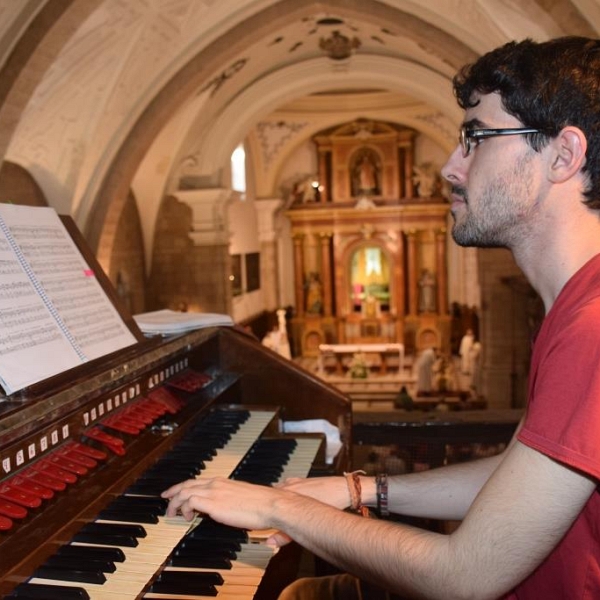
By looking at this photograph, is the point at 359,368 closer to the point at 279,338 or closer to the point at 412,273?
the point at 279,338

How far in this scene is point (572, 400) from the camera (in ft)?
3.74

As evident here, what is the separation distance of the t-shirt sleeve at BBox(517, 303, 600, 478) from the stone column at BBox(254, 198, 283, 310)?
1713cm

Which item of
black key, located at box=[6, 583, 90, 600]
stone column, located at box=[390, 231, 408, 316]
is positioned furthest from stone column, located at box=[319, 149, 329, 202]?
black key, located at box=[6, 583, 90, 600]

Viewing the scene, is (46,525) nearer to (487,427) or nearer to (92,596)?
(92,596)

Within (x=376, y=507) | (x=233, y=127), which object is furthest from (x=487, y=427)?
(x=233, y=127)

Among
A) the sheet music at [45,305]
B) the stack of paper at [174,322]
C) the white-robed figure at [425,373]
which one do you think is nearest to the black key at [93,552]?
the sheet music at [45,305]

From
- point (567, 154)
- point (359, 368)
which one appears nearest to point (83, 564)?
point (567, 154)

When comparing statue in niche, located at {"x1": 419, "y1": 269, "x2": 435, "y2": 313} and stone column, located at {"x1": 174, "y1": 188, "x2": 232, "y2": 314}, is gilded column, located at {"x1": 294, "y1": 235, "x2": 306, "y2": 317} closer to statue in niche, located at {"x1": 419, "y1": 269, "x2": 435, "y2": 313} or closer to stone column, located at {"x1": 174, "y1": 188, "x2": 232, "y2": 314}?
statue in niche, located at {"x1": 419, "y1": 269, "x2": 435, "y2": 313}

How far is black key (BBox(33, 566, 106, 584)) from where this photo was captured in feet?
4.92

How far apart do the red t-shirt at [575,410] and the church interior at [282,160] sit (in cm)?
495

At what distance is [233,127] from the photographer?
12375 millimetres

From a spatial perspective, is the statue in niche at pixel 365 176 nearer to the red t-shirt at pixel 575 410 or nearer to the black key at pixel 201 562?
the black key at pixel 201 562

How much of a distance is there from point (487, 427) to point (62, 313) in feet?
6.79

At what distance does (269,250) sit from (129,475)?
56.2ft
